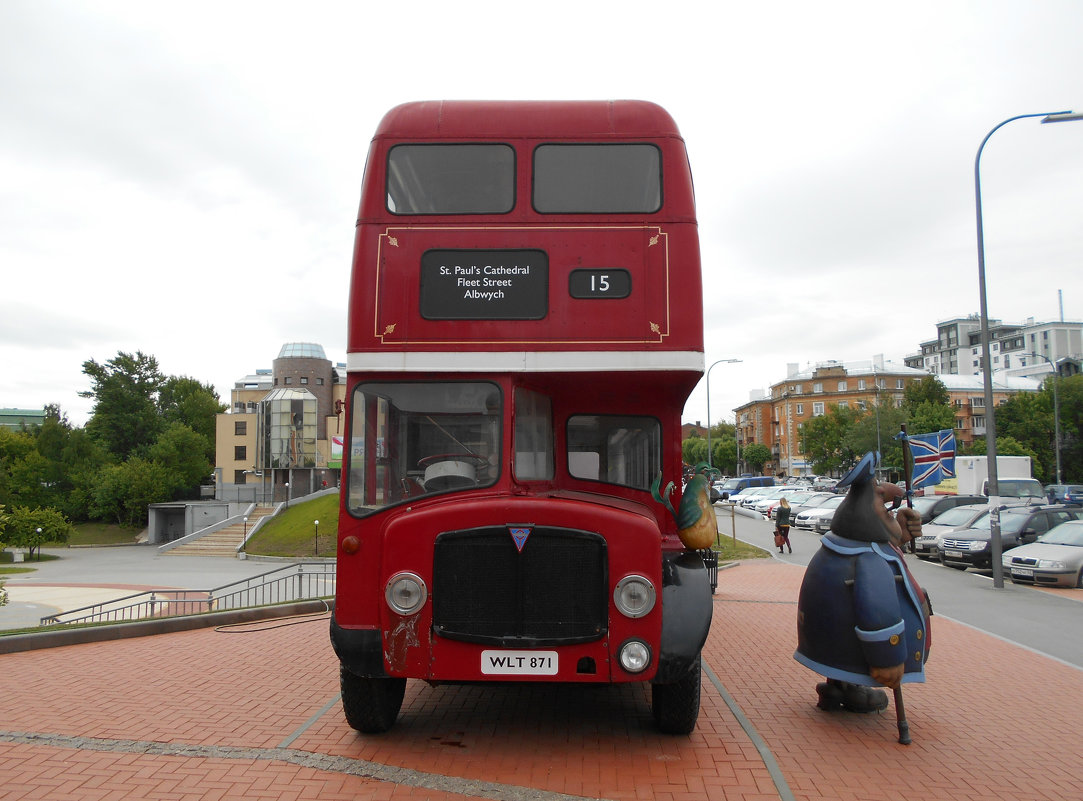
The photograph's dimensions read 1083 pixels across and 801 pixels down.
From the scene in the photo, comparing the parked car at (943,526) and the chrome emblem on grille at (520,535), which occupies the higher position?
the chrome emblem on grille at (520,535)

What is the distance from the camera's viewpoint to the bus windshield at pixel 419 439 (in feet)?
18.9

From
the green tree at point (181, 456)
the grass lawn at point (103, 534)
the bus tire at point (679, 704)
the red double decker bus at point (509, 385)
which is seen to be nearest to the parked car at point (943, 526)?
the bus tire at point (679, 704)

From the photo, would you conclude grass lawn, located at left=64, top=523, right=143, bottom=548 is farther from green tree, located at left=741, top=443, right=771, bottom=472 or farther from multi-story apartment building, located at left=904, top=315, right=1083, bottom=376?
multi-story apartment building, located at left=904, top=315, right=1083, bottom=376

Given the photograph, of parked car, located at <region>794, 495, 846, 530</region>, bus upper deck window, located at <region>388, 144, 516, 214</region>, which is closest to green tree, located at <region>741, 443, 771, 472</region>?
parked car, located at <region>794, 495, 846, 530</region>

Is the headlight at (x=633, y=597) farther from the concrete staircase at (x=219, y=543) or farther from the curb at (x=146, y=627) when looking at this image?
the concrete staircase at (x=219, y=543)

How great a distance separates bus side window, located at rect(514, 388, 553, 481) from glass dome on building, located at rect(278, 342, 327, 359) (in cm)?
7321

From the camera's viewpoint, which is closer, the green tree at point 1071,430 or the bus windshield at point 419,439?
the bus windshield at point 419,439

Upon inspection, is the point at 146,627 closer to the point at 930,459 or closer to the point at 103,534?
the point at 930,459

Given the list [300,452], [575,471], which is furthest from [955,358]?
[575,471]

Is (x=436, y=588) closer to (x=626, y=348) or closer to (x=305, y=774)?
(x=305, y=774)

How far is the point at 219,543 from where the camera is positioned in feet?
154

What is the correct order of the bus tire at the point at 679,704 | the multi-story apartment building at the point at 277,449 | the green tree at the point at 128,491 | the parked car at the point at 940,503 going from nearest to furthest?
1. the bus tire at the point at 679,704
2. the parked car at the point at 940,503
3. the multi-story apartment building at the point at 277,449
4. the green tree at the point at 128,491

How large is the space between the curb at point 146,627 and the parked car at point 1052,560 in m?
13.4

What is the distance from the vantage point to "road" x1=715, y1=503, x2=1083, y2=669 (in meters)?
10.4
